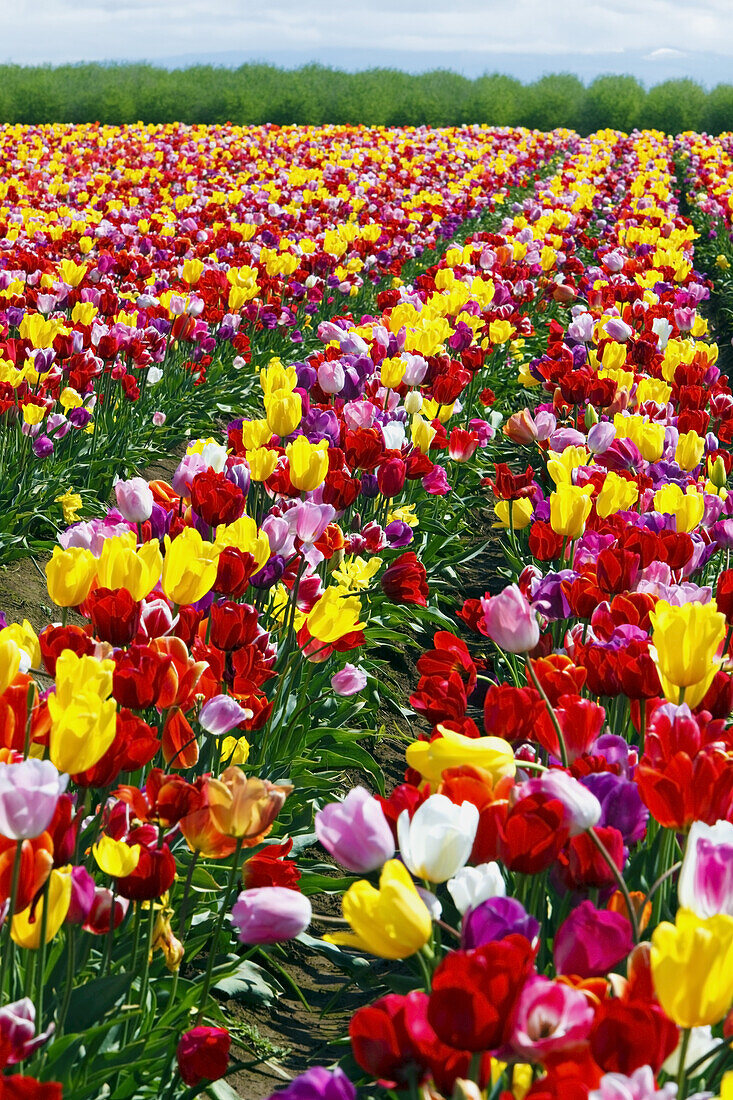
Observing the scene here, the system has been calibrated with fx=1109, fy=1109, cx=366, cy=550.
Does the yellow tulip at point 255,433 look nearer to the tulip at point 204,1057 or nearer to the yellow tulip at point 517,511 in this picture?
the yellow tulip at point 517,511

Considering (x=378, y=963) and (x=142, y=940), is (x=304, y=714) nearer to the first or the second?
(x=378, y=963)

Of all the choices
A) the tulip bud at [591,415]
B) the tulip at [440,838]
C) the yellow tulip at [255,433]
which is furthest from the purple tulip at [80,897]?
the tulip bud at [591,415]

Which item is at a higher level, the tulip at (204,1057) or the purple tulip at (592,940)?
the purple tulip at (592,940)

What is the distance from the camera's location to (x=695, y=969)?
104cm

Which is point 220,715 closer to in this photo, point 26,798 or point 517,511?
point 26,798

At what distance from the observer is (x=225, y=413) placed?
7719 mm

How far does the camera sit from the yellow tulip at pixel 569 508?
269 cm

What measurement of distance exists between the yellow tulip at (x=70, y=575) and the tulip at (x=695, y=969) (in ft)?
4.20

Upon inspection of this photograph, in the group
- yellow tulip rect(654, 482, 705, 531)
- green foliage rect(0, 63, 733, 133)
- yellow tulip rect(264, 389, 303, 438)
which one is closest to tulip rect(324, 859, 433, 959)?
yellow tulip rect(654, 482, 705, 531)

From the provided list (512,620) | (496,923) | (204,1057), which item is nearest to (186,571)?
(512,620)

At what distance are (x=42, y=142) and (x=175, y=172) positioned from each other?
4.19m

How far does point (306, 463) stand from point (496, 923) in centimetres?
175

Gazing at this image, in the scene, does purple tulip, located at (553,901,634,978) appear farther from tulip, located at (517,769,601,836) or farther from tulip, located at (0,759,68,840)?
tulip, located at (0,759,68,840)

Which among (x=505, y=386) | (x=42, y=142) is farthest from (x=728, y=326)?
(x=42, y=142)
